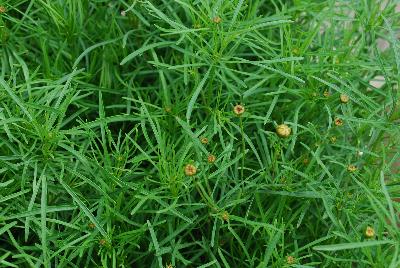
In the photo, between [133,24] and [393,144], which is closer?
[393,144]

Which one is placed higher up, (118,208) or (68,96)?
(68,96)

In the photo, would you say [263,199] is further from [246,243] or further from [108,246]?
[108,246]

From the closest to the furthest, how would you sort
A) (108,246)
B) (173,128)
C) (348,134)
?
(108,246)
(173,128)
(348,134)

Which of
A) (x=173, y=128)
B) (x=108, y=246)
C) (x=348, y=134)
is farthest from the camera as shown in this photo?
(x=348, y=134)

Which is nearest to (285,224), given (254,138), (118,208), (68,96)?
(254,138)

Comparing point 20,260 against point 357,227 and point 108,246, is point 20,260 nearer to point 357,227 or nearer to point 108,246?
point 108,246


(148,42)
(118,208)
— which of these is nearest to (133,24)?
(148,42)

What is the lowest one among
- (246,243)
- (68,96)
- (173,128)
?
(246,243)
